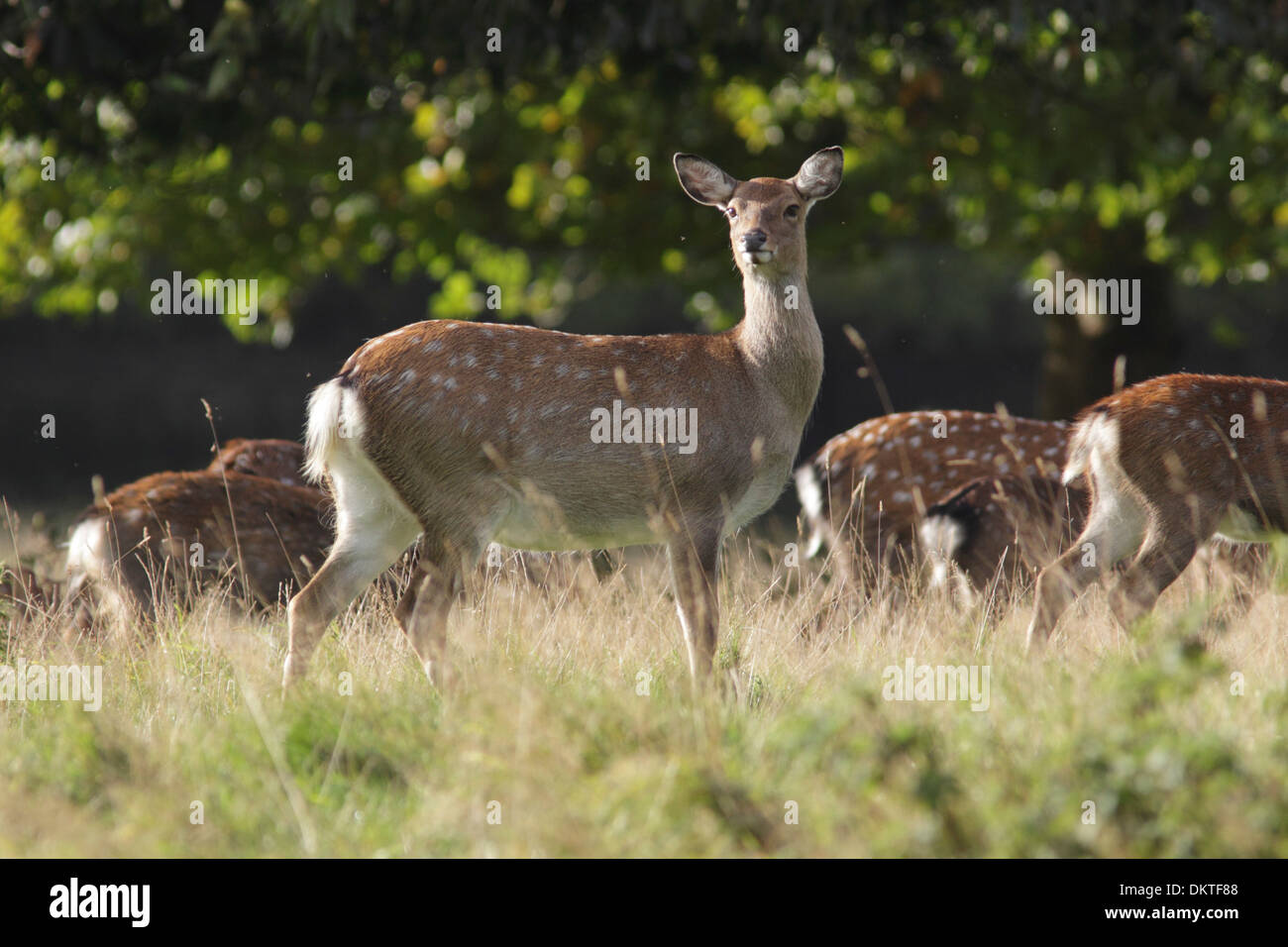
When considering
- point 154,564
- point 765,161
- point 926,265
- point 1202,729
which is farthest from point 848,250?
point 926,265

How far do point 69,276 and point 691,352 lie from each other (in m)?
7.65

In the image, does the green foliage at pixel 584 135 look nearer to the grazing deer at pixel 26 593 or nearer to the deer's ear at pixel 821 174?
the deer's ear at pixel 821 174

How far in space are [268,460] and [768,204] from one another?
10.2 feet

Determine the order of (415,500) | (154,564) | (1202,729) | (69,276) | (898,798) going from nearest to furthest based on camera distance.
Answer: (898,798) → (1202,729) → (415,500) → (154,564) → (69,276)

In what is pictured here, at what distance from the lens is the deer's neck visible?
5438 mm

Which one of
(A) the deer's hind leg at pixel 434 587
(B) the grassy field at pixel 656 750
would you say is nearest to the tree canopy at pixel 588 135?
(A) the deer's hind leg at pixel 434 587

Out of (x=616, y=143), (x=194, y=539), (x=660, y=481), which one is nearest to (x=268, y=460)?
(x=194, y=539)

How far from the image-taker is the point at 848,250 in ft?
36.2

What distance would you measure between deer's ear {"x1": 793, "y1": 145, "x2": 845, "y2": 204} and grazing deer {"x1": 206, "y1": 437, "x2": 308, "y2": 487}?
292 cm

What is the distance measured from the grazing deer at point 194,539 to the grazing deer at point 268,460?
2.86 ft

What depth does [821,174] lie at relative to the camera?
5.59m

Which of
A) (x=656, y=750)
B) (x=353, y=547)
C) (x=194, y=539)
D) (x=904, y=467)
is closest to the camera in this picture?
(x=656, y=750)

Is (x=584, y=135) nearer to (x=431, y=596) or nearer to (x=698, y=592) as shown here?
(x=431, y=596)
